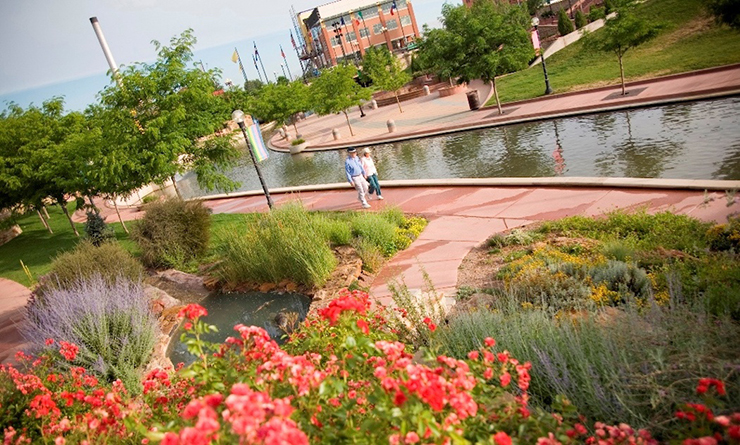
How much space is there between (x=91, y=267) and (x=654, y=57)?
81.6 feet

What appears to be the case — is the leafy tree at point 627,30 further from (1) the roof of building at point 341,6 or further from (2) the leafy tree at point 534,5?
(1) the roof of building at point 341,6

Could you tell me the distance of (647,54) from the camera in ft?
76.9

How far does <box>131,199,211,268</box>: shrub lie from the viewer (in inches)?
425

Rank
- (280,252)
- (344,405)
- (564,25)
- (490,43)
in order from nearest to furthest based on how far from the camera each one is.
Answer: (344,405)
(280,252)
(490,43)
(564,25)

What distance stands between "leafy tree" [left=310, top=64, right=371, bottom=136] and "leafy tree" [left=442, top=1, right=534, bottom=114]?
9960 millimetres

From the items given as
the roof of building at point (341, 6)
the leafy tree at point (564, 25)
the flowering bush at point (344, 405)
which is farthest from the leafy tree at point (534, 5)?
the flowering bush at point (344, 405)

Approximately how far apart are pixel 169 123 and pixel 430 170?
8.01m

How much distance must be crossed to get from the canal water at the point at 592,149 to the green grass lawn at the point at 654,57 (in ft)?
19.0

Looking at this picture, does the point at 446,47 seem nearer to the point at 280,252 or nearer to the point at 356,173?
the point at 356,173

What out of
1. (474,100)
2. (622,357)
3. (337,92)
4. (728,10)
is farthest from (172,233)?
(337,92)

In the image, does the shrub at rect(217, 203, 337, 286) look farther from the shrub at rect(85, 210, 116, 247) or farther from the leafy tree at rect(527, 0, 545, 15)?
the leafy tree at rect(527, 0, 545, 15)

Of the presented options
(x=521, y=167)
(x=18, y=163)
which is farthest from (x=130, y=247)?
(x=521, y=167)

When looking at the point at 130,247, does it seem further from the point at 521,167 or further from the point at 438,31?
the point at 438,31

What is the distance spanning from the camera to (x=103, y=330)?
6215mm
